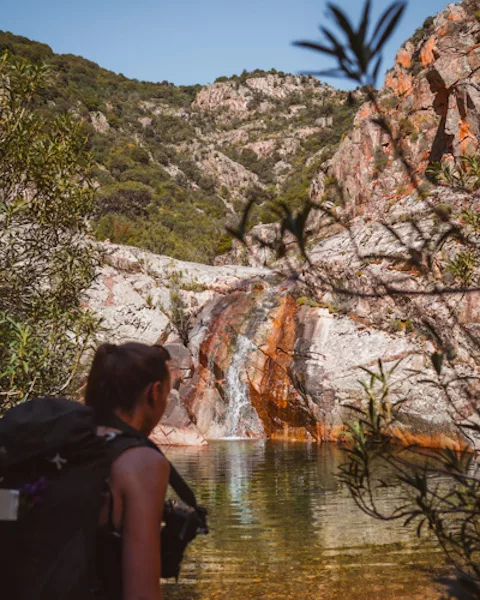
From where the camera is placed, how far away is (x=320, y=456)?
54.5 ft

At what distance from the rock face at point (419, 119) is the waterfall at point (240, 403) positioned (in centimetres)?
855

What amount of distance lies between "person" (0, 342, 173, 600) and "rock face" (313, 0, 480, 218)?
2165 cm

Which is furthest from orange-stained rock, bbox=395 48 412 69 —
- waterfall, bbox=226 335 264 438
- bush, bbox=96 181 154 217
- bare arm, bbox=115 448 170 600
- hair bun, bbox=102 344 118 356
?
bare arm, bbox=115 448 170 600

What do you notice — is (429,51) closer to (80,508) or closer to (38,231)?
(38,231)

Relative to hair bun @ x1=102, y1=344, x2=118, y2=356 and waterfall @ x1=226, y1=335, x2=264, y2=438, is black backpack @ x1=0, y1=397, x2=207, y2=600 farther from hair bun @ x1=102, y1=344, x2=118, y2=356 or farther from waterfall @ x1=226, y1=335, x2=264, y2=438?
waterfall @ x1=226, y1=335, x2=264, y2=438

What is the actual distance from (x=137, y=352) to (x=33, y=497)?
57cm

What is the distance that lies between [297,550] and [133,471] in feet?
20.8

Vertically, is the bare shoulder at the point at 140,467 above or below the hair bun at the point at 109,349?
below

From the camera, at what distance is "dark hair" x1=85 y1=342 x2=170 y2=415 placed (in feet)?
6.79

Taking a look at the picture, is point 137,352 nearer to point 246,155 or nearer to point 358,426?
point 358,426

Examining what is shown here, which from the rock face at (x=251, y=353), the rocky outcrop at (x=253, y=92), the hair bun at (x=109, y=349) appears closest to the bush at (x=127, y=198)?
the rock face at (x=251, y=353)

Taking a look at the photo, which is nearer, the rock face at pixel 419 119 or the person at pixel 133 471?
the person at pixel 133 471

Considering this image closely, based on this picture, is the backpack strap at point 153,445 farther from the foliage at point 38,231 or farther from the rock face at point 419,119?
the rock face at point 419,119

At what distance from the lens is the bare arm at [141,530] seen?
5.77ft
